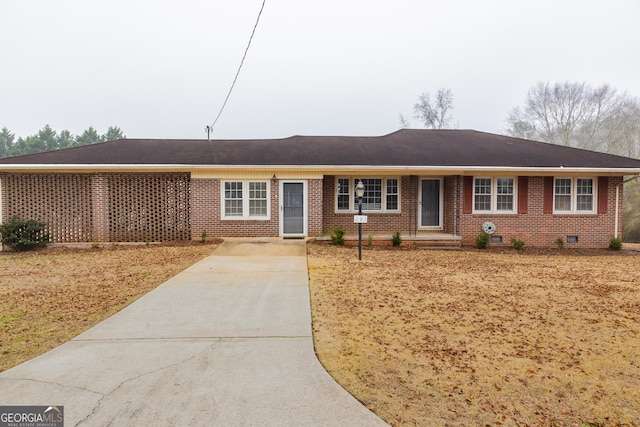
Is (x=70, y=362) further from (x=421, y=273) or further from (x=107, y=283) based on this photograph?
(x=421, y=273)

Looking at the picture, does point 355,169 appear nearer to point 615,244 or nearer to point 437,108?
point 615,244

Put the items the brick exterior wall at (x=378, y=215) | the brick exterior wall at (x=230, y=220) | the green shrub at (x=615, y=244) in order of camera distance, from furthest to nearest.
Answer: the brick exterior wall at (x=378, y=215)
the green shrub at (x=615, y=244)
the brick exterior wall at (x=230, y=220)

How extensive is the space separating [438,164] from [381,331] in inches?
377

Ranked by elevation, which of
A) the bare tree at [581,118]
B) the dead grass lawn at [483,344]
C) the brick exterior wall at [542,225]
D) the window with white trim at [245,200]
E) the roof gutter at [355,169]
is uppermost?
the bare tree at [581,118]

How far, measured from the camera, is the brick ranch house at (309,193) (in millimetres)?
12562

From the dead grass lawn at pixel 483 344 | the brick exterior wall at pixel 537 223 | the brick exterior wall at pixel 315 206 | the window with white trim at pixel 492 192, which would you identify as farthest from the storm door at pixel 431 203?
the dead grass lawn at pixel 483 344

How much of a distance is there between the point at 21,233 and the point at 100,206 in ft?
7.96

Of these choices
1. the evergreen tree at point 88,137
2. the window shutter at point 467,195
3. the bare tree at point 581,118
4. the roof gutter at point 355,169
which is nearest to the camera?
the roof gutter at point 355,169

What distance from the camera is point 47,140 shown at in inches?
2160

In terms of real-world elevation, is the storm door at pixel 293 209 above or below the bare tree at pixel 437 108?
below

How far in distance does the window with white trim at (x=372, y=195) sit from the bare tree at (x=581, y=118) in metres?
28.3

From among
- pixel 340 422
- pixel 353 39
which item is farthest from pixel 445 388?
pixel 353 39

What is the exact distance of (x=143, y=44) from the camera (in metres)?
16.5

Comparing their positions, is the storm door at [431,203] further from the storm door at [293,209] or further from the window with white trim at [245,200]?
the window with white trim at [245,200]
